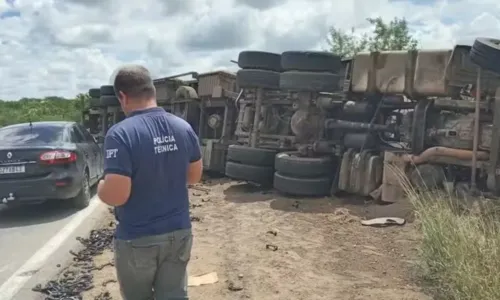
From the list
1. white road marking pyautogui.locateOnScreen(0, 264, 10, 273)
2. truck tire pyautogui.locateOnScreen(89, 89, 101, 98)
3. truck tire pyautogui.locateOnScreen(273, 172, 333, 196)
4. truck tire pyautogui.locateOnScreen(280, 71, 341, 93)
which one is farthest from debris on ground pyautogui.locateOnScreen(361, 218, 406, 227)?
truck tire pyautogui.locateOnScreen(89, 89, 101, 98)

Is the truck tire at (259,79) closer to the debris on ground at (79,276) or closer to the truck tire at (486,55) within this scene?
the truck tire at (486,55)

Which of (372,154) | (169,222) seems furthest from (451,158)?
(169,222)

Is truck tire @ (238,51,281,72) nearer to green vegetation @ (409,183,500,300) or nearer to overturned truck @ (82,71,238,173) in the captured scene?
overturned truck @ (82,71,238,173)

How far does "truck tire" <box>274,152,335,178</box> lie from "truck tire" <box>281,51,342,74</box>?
1.46 m

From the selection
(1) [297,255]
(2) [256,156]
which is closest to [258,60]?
(2) [256,156]

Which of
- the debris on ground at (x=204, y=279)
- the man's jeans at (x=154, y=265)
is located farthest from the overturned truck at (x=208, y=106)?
the man's jeans at (x=154, y=265)

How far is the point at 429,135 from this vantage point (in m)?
8.21

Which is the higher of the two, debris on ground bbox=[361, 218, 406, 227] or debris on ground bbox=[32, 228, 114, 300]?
debris on ground bbox=[361, 218, 406, 227]

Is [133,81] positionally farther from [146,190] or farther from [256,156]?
[256,156]

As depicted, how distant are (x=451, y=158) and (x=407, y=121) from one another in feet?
3.41

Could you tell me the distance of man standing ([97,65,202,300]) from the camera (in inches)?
117

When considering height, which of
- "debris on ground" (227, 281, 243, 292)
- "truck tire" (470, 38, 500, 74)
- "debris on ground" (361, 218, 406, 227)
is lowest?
"debris on ground" (227, 281, 243, 292)

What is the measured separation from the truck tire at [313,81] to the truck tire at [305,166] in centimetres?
113

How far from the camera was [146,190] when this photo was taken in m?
3.07
